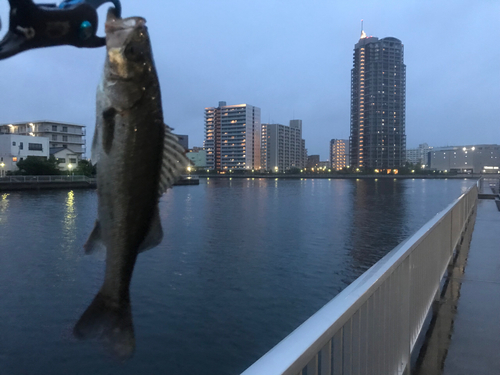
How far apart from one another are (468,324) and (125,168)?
4502 mm

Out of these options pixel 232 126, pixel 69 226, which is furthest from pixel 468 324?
pixel 69 226

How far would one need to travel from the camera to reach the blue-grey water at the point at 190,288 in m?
7.52

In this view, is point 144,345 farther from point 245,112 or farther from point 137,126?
point 137,126

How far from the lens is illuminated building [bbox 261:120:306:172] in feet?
466

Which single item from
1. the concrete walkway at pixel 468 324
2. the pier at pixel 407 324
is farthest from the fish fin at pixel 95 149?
the concrete walkway at pixel 468 324

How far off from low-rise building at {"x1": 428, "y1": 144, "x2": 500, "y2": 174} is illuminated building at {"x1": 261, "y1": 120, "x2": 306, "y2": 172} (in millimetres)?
49396

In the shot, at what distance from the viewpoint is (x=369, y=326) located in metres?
2.28

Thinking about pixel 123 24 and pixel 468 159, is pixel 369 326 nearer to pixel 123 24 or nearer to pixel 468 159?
pixel 123 24

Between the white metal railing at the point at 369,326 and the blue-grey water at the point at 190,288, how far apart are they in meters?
0.70

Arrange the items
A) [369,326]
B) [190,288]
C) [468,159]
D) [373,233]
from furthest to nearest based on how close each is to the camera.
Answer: [468,159] → [373,233] → [190,288] → [369,326]

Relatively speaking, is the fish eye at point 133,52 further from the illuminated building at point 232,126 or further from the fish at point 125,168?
the illuminated building at point 232,126

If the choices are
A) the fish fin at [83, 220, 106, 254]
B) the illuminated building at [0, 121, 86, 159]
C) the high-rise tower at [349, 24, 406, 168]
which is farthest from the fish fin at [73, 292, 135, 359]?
the high-rise tower at [349, 24, 406, 168]

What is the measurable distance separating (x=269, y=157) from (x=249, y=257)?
12926cm

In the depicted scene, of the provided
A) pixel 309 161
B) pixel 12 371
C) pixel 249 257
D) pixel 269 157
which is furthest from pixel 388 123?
pixel 12 371
